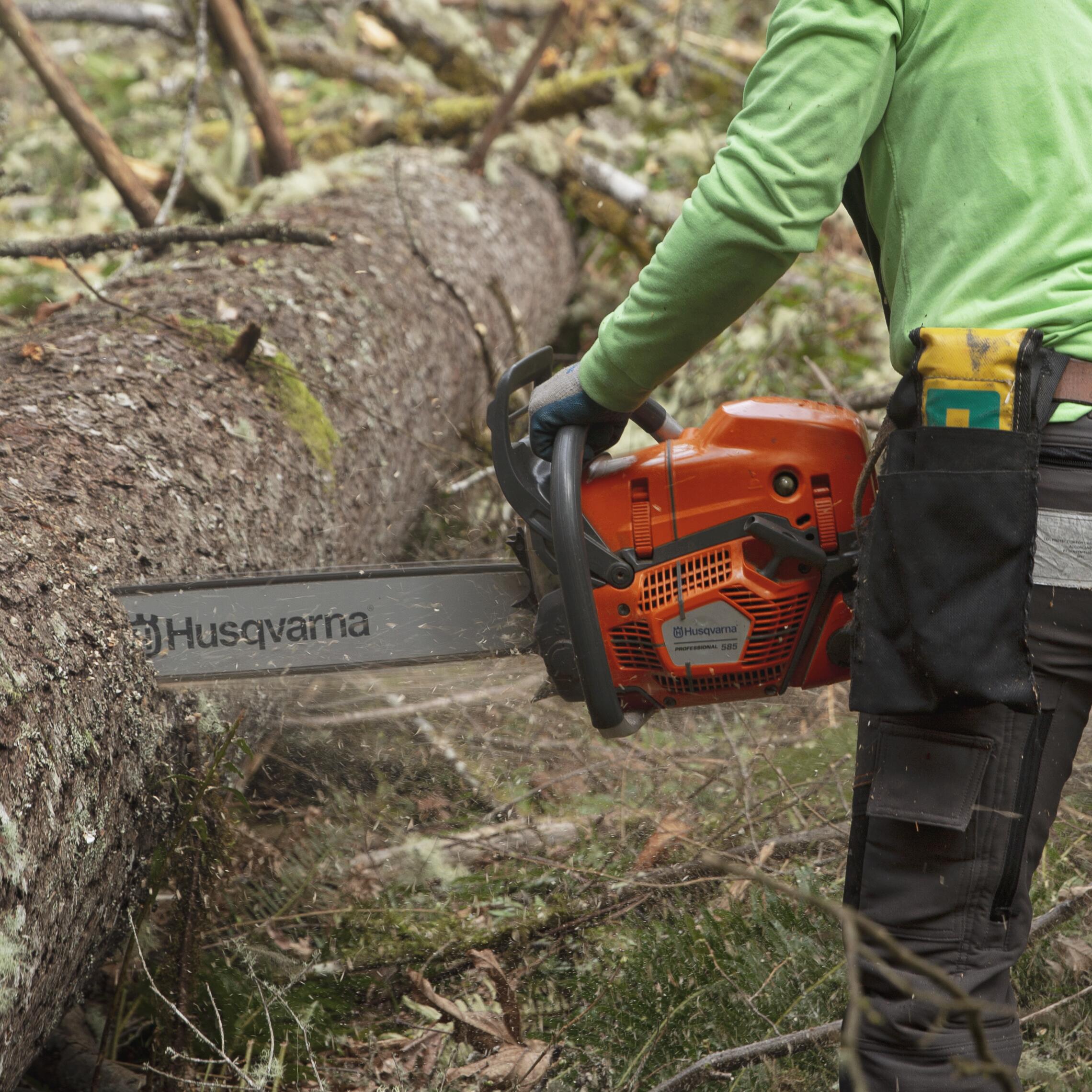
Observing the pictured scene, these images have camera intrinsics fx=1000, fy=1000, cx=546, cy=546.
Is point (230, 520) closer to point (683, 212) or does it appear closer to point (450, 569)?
point (450, 569)

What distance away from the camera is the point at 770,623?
1.60 meters

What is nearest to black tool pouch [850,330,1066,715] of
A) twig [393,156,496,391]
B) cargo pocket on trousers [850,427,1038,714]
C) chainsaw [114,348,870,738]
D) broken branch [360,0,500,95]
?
cargo pocket on trousers [850,427,1038,714]

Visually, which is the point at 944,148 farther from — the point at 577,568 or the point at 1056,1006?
the point at 1056,1006

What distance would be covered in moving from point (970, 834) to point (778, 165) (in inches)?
35.6

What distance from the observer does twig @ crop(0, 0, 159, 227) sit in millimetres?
2994

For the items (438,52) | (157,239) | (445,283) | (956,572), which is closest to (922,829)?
(956,572)

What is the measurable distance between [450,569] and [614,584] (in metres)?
0.40

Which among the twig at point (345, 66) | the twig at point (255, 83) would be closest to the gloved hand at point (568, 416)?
the twig at point (255, 83)

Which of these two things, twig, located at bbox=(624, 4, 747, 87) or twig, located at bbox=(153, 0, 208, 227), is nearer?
twig, located at bbox=(153, 0, 208, 227)

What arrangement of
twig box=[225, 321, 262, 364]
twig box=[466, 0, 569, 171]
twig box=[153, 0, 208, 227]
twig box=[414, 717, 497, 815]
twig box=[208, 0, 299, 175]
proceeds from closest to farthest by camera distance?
twig box=[414, 717, 497, 815] < twig box=[225, 321, 262, 364] < twig box=[153, 0, 208, 227] < twig box=[208, 0, 299, 175] < twig box=[466, 0, 569, 171]

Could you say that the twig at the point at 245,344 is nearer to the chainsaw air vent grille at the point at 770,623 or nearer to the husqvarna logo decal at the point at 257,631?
the husqvarna logo decal at the point at 257,631

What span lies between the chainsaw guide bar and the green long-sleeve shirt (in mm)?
814

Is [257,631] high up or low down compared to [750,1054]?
up

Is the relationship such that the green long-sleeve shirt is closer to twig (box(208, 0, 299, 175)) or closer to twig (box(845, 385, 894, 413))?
twig (box(845, 385, 894, 413))
